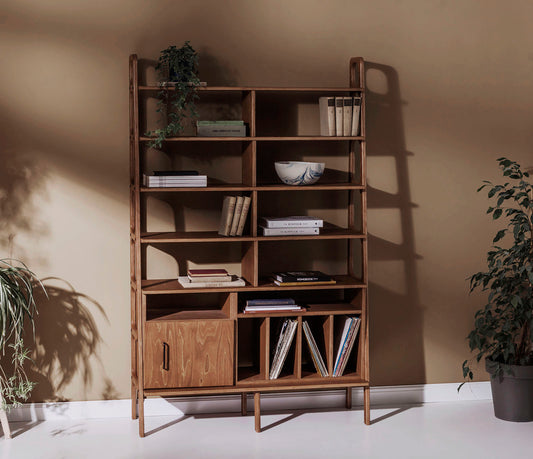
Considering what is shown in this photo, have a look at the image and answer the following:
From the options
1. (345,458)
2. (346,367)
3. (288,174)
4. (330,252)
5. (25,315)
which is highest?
(288,174)

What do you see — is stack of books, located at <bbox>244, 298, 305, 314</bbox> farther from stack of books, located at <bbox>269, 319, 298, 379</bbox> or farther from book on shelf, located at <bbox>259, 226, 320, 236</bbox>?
book on shelf, located at <bbox>259, 226, 320, 236</bbox>

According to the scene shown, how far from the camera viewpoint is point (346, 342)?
4.09 m

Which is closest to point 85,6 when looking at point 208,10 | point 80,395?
point 208,10

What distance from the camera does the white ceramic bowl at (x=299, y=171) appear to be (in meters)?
4.00

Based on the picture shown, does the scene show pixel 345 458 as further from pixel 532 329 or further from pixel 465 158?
pixel 465 158

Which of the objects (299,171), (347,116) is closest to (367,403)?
(299,171)

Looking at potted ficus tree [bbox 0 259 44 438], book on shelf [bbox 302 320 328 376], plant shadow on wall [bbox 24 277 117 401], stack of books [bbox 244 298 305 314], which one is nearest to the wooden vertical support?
book on shelf [bbox 302 320 328 376]

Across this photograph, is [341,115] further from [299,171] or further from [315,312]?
[315,312]

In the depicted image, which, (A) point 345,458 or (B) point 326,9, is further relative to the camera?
(B) point 326,9

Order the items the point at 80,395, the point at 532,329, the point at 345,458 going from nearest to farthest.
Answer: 1. the point at 345,458
2. the point at 532,329
3. the point at 80,395

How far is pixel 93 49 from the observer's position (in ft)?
A: 13.5

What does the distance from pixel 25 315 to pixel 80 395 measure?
1.81 ft

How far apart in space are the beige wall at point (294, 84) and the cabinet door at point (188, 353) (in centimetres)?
42

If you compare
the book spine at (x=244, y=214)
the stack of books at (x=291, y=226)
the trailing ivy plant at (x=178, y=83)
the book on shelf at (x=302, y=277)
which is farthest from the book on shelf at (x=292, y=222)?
the trailing ivy plant at (x=178, y=83)
